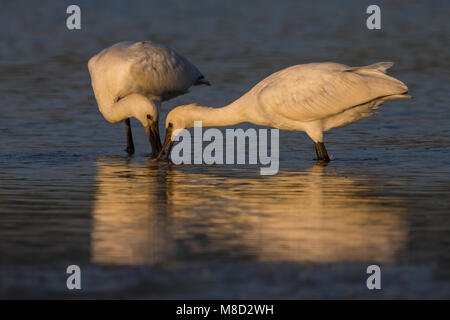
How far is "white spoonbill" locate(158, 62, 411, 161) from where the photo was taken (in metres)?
12.2

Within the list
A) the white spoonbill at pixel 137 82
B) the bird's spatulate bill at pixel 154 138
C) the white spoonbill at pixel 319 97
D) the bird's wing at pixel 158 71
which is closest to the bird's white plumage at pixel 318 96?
the white spoonbill at pixel 319 97

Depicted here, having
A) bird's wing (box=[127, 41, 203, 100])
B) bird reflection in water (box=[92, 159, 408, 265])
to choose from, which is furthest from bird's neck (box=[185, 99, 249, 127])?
bird's wing (box=[127, 41, 203, 100])

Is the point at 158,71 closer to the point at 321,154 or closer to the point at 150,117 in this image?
the point at 150,117

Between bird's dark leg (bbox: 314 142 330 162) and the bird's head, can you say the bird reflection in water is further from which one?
the bird's head

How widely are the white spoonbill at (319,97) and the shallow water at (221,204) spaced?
1.57ft

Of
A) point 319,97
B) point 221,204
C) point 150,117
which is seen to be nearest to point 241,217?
point 221,204

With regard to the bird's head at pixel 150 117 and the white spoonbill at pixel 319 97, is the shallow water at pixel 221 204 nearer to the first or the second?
the bird's head at pixel 150 117

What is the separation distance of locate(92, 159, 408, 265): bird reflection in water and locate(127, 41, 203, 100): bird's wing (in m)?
2.62

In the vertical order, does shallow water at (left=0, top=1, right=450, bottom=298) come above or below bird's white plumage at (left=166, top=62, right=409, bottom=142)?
below

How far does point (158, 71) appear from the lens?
47.8 feet

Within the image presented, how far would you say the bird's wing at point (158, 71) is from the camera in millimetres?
14383

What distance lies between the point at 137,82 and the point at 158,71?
0.37 meters

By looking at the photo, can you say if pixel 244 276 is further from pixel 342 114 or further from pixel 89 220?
pixel 342 114
